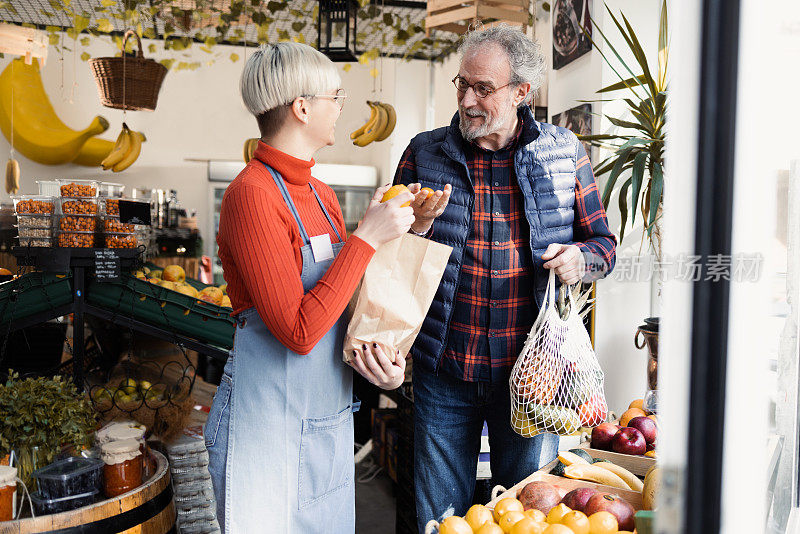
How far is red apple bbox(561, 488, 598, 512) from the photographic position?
4.31 ft

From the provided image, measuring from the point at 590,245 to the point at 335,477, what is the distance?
0.87m

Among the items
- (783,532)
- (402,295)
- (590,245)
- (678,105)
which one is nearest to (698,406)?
(678,105)

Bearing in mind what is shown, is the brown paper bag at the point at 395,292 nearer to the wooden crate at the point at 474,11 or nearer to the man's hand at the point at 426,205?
the man's hand at the point at 426,205

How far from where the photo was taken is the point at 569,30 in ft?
10.2

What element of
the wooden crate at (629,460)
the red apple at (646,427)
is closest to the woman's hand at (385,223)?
the wooden crate at (629,460)

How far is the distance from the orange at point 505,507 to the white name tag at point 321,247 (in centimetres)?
62

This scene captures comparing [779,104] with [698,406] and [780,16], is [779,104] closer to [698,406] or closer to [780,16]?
[780,16]

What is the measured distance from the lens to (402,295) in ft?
4.73

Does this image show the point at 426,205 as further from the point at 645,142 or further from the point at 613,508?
the point at 645,142

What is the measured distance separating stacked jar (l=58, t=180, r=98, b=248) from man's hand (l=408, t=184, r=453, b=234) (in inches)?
57.5

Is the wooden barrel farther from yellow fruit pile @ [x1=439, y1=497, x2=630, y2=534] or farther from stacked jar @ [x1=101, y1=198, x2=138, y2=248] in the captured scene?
yellow fruit pile @ [x1=439, y1=497, x2=630, y2=534]

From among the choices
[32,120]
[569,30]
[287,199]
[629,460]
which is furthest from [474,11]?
[32,120]

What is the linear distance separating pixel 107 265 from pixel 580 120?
2054 millimetres

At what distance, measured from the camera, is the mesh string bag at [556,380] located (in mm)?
1543
